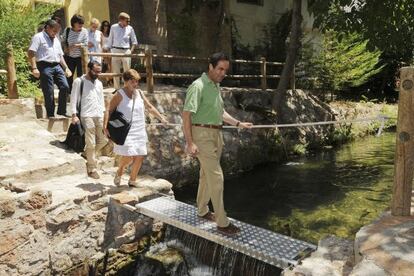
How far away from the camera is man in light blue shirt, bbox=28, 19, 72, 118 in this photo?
314 inches

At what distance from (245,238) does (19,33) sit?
756cm

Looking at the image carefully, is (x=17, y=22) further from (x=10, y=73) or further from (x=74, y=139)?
(x=74, y=139)

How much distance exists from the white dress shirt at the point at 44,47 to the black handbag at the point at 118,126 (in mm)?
2782

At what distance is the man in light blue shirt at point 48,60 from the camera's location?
7.97 metres

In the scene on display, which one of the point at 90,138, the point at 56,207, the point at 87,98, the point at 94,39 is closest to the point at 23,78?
the point at 94,39

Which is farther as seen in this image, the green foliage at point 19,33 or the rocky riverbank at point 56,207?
the green foliage at point 19,33

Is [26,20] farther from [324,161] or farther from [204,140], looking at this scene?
[324,161]

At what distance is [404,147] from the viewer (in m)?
4.73

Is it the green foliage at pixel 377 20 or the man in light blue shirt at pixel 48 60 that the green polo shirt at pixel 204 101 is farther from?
the green foliage at pixel 377 20

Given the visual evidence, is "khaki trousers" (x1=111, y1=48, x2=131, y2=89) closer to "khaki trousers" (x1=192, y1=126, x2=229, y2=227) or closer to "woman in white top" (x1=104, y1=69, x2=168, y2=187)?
"woman in white top" (x1=104, y1=69, x2=168, y2=187)

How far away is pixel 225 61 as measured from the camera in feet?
15.6

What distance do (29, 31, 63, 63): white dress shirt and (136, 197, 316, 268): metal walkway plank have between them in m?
3.65

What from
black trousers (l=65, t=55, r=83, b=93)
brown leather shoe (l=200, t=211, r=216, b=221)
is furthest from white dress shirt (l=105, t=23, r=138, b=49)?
brown leather shoe (l=200, t=211, r=216, b=221)

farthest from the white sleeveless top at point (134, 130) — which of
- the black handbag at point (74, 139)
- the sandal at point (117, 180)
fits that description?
the black handbag at point (74, 139)
